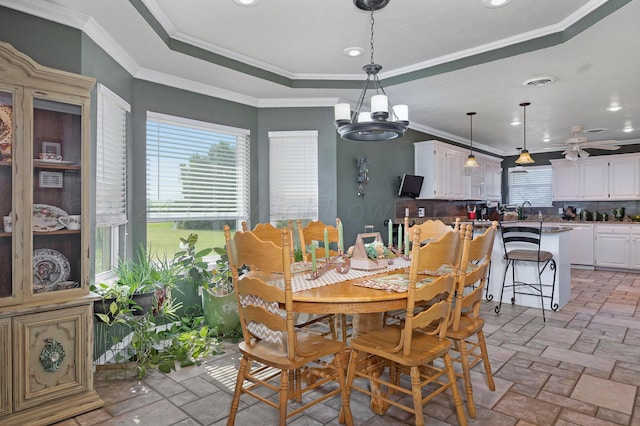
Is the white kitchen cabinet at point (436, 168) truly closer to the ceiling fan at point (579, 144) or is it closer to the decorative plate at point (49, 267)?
the ceiling fan at point (579, 144)

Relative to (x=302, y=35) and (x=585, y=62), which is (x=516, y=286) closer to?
(x=585, y=62)

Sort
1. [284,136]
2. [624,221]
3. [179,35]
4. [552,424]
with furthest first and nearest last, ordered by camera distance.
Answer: [624,221]
[284,136]
[179,35]
[552,424]

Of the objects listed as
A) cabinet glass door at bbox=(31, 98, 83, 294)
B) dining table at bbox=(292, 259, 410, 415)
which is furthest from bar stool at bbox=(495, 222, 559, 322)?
cabinet glass door at bbox=(31, 98, 83, 294)

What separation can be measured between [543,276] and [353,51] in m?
3.35

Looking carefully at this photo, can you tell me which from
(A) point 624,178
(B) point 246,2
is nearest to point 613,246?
(A) point 624,178

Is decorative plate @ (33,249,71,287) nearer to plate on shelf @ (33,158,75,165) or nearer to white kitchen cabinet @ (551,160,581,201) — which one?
plate on shelf @ (33,158,75,165)

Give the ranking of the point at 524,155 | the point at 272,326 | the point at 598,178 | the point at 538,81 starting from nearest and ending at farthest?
1. the point at 272,326
2. the point at 538,81
3. the point at 524,155
4. the point at 598,178

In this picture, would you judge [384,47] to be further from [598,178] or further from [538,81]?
[598,178]

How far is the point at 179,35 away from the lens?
3285 mm

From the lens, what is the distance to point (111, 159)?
3.26 m

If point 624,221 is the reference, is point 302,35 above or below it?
above

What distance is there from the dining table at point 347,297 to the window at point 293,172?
7.88 feet

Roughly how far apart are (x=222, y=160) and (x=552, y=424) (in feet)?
12.4

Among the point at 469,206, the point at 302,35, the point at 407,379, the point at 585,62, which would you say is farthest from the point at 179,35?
the point at 469,206
